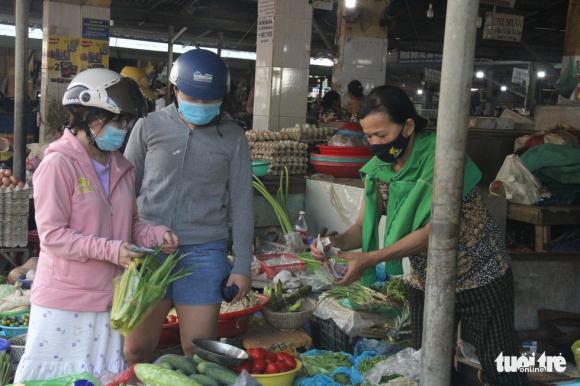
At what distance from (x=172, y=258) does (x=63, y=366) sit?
2.14 feet

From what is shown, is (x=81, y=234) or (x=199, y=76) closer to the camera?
(x=81, y=234)

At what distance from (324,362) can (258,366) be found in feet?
2.02

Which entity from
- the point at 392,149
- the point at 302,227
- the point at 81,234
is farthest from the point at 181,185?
the point at 302,227

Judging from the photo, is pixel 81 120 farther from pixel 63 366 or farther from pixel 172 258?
pixel 63 366

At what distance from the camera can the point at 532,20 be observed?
1532cm

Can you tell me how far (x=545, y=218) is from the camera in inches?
221

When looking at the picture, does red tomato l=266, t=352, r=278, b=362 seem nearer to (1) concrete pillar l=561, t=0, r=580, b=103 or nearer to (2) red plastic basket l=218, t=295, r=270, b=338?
(2) red plastic basket l=218, t=295, r=270, b=338

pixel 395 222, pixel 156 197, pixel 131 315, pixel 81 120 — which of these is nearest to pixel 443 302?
pixel 395 222

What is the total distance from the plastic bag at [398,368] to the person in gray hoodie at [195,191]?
2.78ft

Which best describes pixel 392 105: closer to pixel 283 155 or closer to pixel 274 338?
pixel 274 338

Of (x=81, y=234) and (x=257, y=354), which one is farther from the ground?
(x=81, y=234)

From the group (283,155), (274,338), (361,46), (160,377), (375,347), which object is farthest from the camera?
(361,46)

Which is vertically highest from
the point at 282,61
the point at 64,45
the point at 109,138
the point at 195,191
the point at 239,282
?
the point at 64,45

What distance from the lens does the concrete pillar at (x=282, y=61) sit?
8.50m
